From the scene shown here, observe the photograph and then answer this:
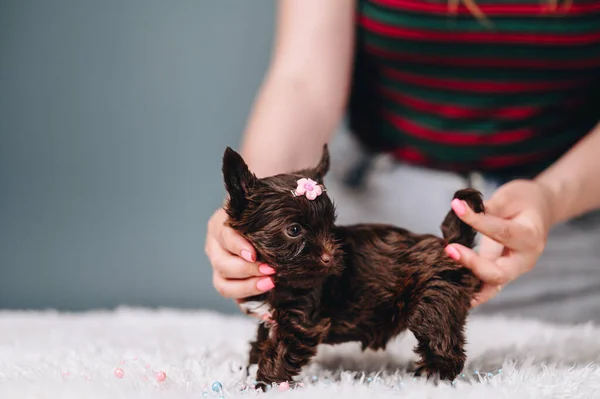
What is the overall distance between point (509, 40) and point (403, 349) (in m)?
0.81

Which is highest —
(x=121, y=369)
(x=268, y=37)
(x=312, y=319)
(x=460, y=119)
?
(x=268, y=37)

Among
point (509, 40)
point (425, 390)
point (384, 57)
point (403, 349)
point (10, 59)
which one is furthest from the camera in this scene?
point (10, 59)

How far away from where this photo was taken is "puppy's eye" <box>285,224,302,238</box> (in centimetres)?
95

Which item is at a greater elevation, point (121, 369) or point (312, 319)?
point (312, 319)

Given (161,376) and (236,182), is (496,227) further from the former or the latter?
(161,376)

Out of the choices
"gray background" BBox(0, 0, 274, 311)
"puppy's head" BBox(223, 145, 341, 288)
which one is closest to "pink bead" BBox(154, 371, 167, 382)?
"puppy's head" BBox(223, 145, 341, 288)

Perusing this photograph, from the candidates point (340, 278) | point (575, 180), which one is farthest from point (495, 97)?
point (340, 278)

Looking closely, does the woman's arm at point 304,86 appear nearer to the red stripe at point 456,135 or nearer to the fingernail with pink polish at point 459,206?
the red stripe at point 456,135

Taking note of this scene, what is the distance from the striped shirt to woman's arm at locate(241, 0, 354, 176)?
0.09 metres

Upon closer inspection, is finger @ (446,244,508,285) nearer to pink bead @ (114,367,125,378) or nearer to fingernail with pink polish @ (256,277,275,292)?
fingernail with pink polish @ (256,277,275,292)

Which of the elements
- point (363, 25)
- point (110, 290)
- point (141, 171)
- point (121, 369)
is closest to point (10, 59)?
point (141, 171)

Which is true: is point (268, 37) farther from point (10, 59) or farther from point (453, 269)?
point (453, 269)

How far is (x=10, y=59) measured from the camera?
2438 millimetres

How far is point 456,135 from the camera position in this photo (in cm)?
168
